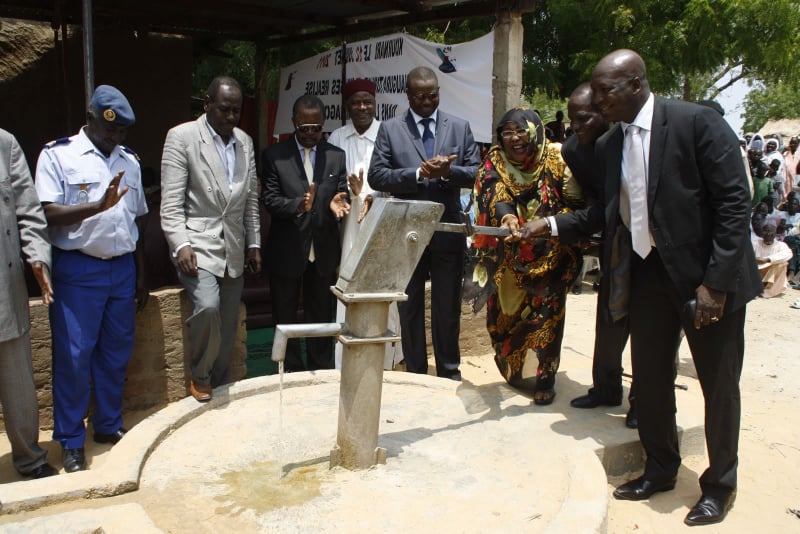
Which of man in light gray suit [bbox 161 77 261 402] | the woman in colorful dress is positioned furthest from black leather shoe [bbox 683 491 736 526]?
man in light gray suit [bbox 161 77 261 402]

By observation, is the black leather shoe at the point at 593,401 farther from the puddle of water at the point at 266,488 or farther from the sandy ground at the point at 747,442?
the puddle of water at the point at 266,488

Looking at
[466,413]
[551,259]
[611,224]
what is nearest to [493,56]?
[551,259]

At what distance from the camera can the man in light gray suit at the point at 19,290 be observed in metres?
2.83

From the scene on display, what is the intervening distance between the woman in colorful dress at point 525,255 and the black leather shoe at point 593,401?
129mm

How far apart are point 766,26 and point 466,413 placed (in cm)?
709

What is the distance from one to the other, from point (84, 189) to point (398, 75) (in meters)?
3.61

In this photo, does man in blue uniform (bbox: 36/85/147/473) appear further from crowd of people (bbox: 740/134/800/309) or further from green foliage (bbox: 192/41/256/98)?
green foliage (bbox: 192/41/256/98)

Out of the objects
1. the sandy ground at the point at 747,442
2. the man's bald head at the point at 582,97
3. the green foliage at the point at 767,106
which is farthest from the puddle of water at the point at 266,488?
the green foliage at the point at 767,106

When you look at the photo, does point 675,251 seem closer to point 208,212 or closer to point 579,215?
point 579,215

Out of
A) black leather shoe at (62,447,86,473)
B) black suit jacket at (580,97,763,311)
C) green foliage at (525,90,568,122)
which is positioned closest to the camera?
black suit jacket at (580,97,763,311)

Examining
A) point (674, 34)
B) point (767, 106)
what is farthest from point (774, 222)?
point (767, 106)

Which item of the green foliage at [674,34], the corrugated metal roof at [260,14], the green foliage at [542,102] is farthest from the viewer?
the green foliage at [542,102]

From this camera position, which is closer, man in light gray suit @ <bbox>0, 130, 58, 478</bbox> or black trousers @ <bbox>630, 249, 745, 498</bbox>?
black trousers @ <bbox>630, 249, 745, 498</bbox>

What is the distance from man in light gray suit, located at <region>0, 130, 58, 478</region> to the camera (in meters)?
2.83
